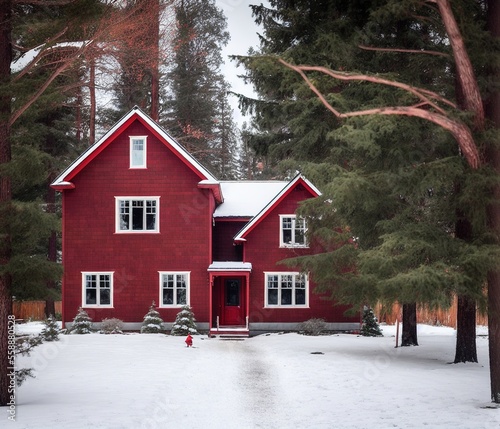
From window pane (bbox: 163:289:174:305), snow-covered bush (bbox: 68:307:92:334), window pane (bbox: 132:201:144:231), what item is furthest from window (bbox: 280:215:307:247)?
snow-covered bush (bbox: 68:307:92:334)

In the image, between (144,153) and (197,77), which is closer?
(144,153)

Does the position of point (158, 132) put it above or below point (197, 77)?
below

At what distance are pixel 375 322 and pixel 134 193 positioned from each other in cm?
1215

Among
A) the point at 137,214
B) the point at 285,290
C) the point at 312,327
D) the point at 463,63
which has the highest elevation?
the point at 463,63

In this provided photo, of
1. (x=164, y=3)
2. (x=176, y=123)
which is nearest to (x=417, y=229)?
(x=164, y=3)

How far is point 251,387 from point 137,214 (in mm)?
15477

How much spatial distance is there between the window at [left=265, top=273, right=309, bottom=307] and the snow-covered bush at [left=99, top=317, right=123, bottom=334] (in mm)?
6692

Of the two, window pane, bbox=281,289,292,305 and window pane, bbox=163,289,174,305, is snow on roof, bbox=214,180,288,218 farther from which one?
window pane, bbox=163,289,174,305

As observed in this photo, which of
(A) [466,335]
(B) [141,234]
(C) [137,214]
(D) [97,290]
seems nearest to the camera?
(A) [466,335]

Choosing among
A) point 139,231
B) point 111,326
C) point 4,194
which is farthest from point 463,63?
point 111,326

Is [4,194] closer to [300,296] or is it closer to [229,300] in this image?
[229,300]

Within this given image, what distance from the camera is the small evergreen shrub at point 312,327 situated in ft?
87.0

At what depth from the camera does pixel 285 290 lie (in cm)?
2816

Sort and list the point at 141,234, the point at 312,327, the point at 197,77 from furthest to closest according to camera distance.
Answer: the point at 197,77 < the point at 141,234 < the point at 312,327
